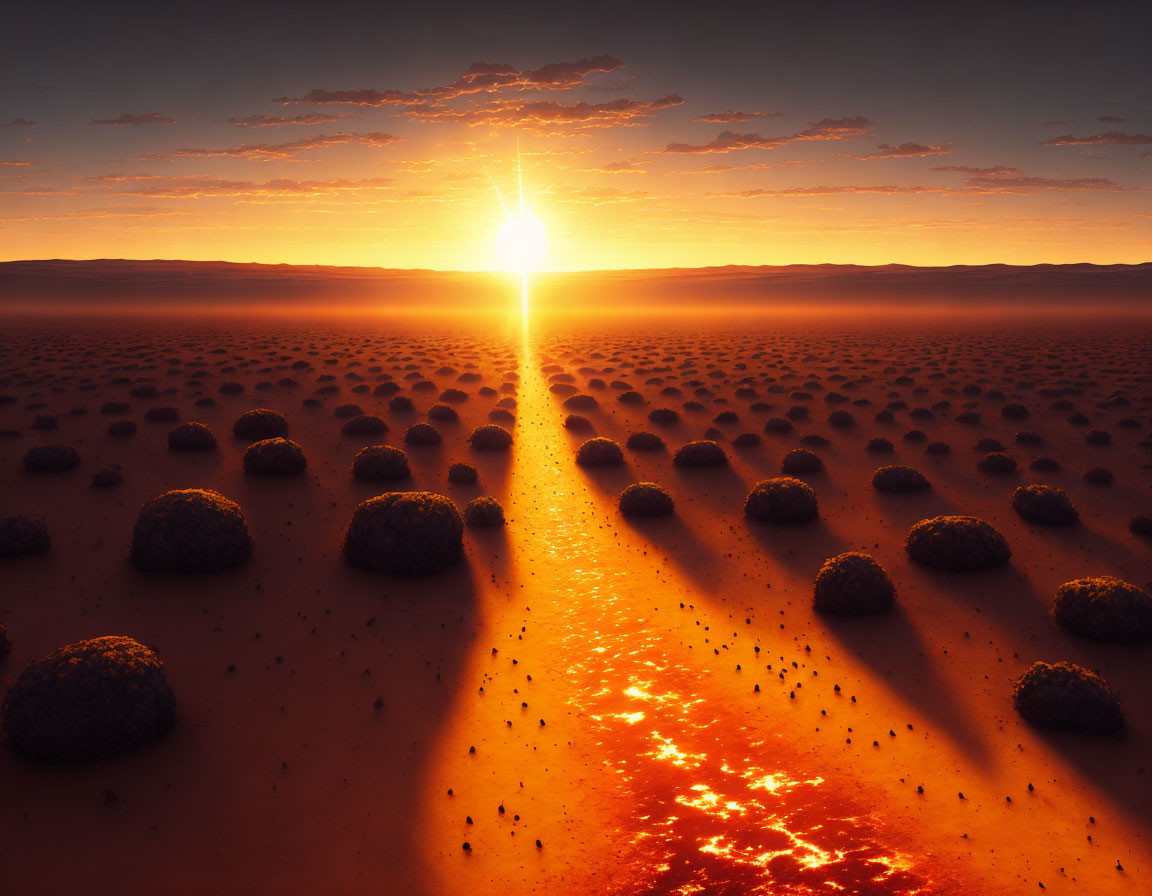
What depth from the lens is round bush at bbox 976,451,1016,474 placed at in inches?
1048

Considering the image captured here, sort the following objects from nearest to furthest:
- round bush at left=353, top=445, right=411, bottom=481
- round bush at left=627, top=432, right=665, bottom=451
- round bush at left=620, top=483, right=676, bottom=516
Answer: round bush at left=620, top=483, right=676, bottom=516
round bush at left=353, top=445, right=411, bottom=481
round bush at left=627, top=432, right=665, bottom=451

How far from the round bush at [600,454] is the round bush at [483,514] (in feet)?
23.9

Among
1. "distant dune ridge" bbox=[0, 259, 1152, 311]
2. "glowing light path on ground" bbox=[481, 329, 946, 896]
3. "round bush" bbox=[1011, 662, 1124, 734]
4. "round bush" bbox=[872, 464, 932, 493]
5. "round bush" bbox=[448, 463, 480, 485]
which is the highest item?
"distant dune ridge" bbox=[0, 259, 1152, 311]

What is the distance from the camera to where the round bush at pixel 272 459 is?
2492 cm

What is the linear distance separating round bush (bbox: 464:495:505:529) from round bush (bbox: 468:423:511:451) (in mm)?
8516

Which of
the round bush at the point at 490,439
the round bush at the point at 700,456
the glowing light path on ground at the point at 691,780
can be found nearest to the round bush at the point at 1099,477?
the round bush at the point at 700,456

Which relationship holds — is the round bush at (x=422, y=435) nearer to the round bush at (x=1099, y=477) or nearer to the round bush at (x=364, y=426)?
the round bush at (x=364, y=426)

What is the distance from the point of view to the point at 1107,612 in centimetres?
1482

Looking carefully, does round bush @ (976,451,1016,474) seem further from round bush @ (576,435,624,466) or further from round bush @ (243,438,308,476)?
round bush @ (243,438,308,476)

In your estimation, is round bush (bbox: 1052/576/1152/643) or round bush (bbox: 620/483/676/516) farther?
round bush (bbox: 620/483/676/516)

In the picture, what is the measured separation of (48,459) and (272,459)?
25.8 ft

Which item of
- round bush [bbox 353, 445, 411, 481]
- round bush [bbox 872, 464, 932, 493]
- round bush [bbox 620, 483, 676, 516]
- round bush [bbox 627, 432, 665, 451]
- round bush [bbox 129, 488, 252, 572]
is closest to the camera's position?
round bush [bbox 129, 488, 252, 572]

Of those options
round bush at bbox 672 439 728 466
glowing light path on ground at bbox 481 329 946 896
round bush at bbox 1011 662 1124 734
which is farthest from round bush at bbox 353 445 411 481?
round bush at bbox 1011 662 1124 734

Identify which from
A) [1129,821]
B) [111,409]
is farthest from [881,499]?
[111,409]
